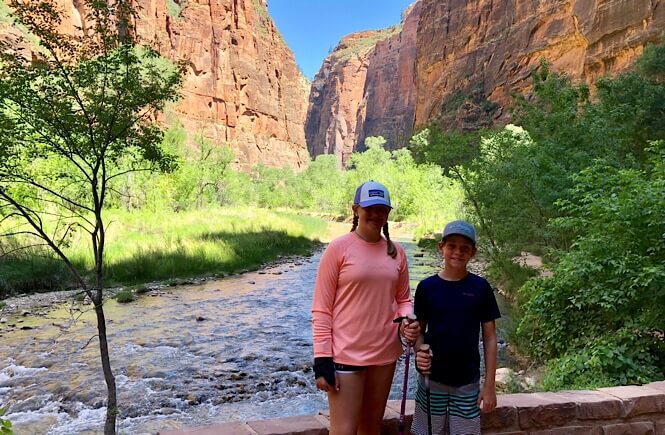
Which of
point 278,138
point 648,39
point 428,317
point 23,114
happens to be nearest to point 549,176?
point 428,317

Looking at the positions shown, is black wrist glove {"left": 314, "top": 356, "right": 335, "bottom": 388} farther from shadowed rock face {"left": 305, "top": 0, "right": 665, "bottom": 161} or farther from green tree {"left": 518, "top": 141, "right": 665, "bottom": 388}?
shadowed rock face {"left": 305, "top": 0, "right": 665, "bottom": 161}

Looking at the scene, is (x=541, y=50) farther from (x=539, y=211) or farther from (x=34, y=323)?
(x=34, y=323)

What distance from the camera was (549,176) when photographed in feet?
30.4

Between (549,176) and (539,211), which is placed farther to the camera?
(539,211)

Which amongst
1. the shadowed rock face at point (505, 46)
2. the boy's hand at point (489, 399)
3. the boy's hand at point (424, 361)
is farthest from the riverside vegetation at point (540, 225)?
the shadowed rock face at point (505, 46)

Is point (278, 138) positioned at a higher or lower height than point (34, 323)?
Answer: higher

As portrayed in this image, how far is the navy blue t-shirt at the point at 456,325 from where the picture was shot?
7.55 feet

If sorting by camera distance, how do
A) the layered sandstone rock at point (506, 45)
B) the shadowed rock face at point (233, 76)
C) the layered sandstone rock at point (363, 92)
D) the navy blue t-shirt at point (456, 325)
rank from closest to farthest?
the navy blue t-shirt at point (456, 325) → the layered sandstone rock at point (506, 45) → the shadowed rock face at point (233, 76) → the layered sandstone rock at point (363, 92)

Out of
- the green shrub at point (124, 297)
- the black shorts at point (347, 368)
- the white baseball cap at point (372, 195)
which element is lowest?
the green shrub at point (124, 297)

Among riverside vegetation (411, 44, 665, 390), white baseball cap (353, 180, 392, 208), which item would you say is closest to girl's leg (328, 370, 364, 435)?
white baseball cap (353, 180, 392, 208)

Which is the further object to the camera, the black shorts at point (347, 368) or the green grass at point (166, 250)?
the green grass at point (166, 250)

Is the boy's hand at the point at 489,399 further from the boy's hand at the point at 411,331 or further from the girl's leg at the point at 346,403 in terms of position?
the girl's leg at the point at 346,403

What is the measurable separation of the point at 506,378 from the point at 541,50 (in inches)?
1812

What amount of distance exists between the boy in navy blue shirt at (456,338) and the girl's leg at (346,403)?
14.7 inches
